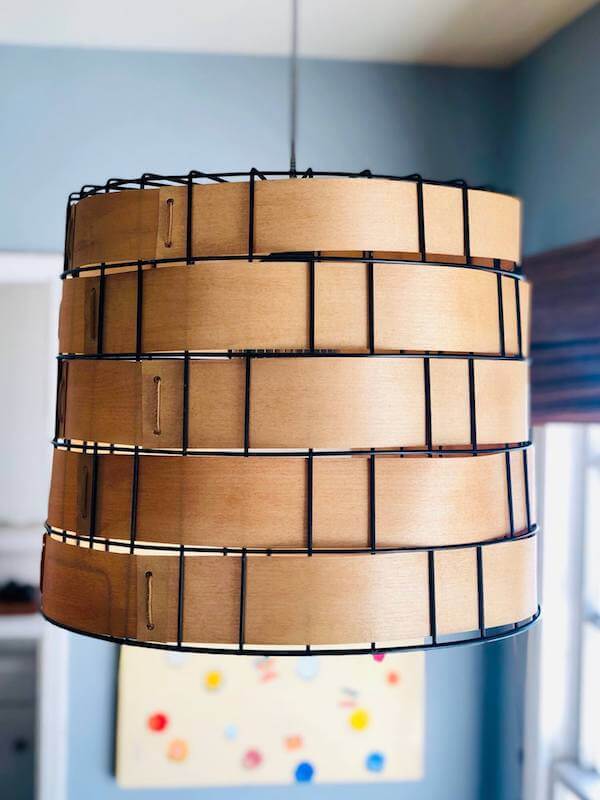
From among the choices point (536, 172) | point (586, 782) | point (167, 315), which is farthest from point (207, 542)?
point (536, 172)

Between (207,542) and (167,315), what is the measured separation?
157 millimetres

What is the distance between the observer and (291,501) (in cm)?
57

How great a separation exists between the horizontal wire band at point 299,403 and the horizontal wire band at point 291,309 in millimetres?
14

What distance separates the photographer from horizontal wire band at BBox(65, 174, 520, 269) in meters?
0.59

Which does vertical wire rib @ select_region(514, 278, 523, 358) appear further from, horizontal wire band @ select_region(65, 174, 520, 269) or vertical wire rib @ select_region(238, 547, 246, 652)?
vertical wire rib @ select_region(238, 547, 246, 652)

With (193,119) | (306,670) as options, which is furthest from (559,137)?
(306,670)

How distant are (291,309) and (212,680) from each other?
5.21ft

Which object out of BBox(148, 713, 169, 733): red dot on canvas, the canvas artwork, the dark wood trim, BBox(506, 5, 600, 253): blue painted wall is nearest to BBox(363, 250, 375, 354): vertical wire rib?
the dark wood trim

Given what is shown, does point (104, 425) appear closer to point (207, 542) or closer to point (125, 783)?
point (207, 542)

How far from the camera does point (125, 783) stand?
200 cm

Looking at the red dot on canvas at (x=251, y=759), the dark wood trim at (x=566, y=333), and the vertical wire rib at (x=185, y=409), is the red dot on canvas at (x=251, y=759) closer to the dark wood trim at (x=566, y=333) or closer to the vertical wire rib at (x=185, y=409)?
the dark wood trim at (x=566, y=333)

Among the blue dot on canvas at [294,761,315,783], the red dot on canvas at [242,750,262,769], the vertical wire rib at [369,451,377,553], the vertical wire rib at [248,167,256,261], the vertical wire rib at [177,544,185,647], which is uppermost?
the vertical wire rib at [248,167,256,261]

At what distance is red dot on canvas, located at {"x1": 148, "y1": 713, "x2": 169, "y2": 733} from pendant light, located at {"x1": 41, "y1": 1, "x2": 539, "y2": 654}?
148cm

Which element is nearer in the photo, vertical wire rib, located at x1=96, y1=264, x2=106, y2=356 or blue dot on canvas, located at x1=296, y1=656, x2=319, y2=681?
vertical wire rib, located at x1=96, y1=264, x2=106, y2=356
